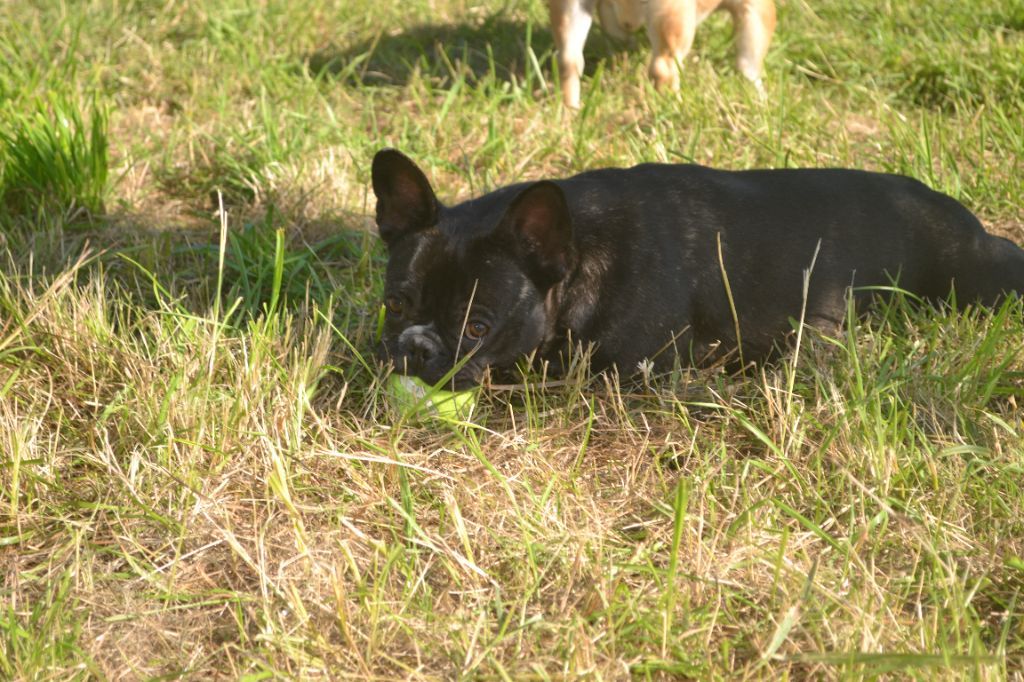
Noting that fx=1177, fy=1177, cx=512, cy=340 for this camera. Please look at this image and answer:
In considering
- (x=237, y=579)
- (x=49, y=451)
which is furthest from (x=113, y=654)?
(x=49, y=451)

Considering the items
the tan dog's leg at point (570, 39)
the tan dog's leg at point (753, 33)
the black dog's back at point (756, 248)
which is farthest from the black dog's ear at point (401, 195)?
the tan dog's leg at point (753, 33)

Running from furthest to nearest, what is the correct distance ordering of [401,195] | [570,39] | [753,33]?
[753,33] → [570,39] → [401,195]

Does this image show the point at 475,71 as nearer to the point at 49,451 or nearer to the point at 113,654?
the point at 49,451

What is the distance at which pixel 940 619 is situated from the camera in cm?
276

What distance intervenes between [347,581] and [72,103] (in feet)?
10.5

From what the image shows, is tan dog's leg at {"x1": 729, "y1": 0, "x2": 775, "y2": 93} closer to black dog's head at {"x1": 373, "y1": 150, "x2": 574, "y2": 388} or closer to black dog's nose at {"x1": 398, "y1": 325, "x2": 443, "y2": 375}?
black dog's head at {"x1": 373, "y1": 150, "x2": 574, "y2": 388}

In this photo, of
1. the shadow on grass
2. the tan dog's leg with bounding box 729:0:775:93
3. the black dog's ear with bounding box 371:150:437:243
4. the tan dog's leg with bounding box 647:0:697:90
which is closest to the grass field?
the tan dog's leg with bounding box 647:0:697:90

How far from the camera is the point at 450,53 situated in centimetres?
716

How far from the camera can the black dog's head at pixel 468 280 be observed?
3.69m

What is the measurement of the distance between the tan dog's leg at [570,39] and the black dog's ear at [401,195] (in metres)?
2.60

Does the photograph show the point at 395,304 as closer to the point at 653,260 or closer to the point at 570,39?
the point at 653,260

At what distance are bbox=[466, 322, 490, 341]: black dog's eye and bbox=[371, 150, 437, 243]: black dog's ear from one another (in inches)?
15.2

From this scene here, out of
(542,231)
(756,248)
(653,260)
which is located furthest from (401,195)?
(756,248)

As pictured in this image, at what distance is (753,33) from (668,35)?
59 cm
